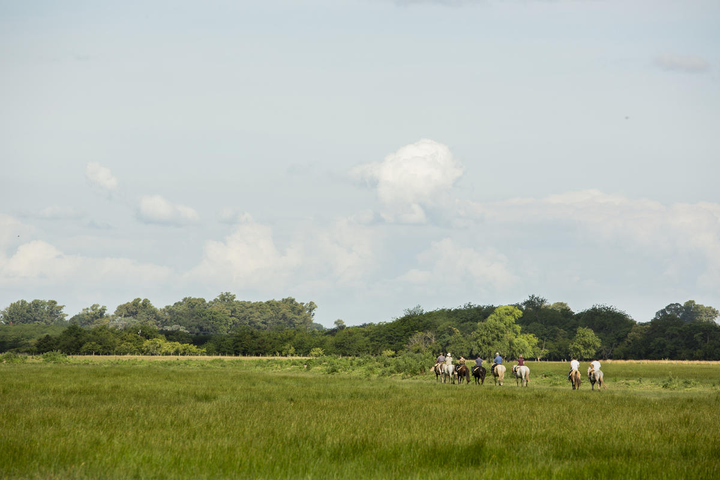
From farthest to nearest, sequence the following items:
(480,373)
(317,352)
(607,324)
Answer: (607,324), (317,352), (480,373)

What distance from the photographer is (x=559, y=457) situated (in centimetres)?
1168

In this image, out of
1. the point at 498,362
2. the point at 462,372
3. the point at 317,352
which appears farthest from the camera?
the point at 317,352

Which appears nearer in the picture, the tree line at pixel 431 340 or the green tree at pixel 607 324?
the tree line at pixel 431 340

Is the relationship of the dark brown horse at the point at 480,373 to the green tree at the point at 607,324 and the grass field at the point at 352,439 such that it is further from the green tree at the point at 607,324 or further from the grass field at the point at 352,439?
the green tree at the point at 607,324

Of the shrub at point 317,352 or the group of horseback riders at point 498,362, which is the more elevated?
the group of horseback riders at point 498,362

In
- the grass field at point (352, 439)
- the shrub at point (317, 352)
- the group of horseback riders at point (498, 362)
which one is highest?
the group of horseback riders at point (498, 362)

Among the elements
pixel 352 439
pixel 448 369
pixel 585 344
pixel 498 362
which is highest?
pixel 585 344

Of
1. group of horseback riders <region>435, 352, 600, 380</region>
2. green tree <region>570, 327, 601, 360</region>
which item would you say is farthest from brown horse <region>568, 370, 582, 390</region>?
green tree <region>570, 327, 601, 360</region>

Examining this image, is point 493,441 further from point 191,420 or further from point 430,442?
point 191,420

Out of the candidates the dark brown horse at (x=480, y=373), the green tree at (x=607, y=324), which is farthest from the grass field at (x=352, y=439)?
the green tree at (x=607, y=324)

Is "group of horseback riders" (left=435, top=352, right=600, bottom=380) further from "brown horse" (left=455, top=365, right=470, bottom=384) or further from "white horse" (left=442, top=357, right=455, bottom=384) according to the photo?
"brown horse" (left=455, top=365, right=470, bottom=384)

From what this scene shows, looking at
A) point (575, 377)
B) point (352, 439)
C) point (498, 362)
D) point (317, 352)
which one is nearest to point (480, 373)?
point (498, 362)

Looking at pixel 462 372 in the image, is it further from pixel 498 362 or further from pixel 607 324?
pixel 607 324

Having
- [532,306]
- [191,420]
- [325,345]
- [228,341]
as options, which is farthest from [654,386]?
[532,306]
